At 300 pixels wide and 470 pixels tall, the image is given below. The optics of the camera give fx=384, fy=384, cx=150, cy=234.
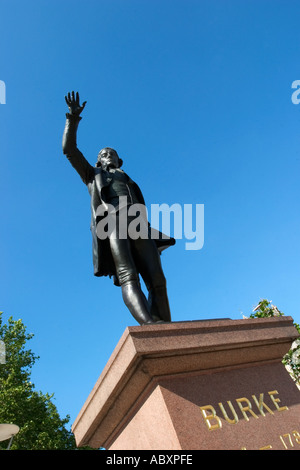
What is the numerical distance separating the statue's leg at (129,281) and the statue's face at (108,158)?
5.38 feet

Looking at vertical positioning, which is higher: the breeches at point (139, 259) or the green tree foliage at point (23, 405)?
the green tree foliage at point (23, 405)

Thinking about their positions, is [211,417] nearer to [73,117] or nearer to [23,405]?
[73,117]

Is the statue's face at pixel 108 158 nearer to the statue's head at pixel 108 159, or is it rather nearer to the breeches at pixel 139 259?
the statue's head at pixel 108 159

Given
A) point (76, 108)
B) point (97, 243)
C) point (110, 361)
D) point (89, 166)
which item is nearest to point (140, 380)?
point (110, 361)

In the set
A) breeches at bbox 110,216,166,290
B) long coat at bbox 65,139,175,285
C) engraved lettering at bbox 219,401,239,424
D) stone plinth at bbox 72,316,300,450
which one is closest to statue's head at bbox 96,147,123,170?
long coat at bbox 65,139,175,285

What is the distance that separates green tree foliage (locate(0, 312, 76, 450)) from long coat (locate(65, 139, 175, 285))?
15.6 meters

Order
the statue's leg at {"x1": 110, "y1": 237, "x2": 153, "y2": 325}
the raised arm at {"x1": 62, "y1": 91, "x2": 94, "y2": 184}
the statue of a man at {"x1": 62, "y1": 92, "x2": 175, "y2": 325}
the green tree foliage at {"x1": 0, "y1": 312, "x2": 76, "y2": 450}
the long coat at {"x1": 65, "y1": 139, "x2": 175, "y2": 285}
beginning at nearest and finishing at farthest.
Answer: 1. the statue's leg at {"x1": 110, "y1": 237, "x2": 153, "y2": 325}
2. the statue of a man at {"x1": 62, "y1": 92, "x2": 175, "y2": 325}
3. the long coat at {"x1": 65, "y1": 139, "x2": 175, "y2": 285}
4. the raised arm at {"x1": 62, "y1": 91, "x2": 94, "y2": 184}
5. the green tree foliage at {"x1": 0, "y1": 312, "x2": 76, "y2": 450}

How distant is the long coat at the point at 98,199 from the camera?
177 inches

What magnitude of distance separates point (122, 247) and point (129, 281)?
16.7 inches

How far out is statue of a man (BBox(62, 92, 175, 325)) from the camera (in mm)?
3850

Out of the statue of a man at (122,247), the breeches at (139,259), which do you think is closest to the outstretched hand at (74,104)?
the statue of a man at (122,247)

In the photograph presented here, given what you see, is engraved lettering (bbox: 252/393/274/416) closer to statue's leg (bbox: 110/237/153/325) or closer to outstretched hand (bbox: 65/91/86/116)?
statue's leg (bbox: 110/237/153/325)
